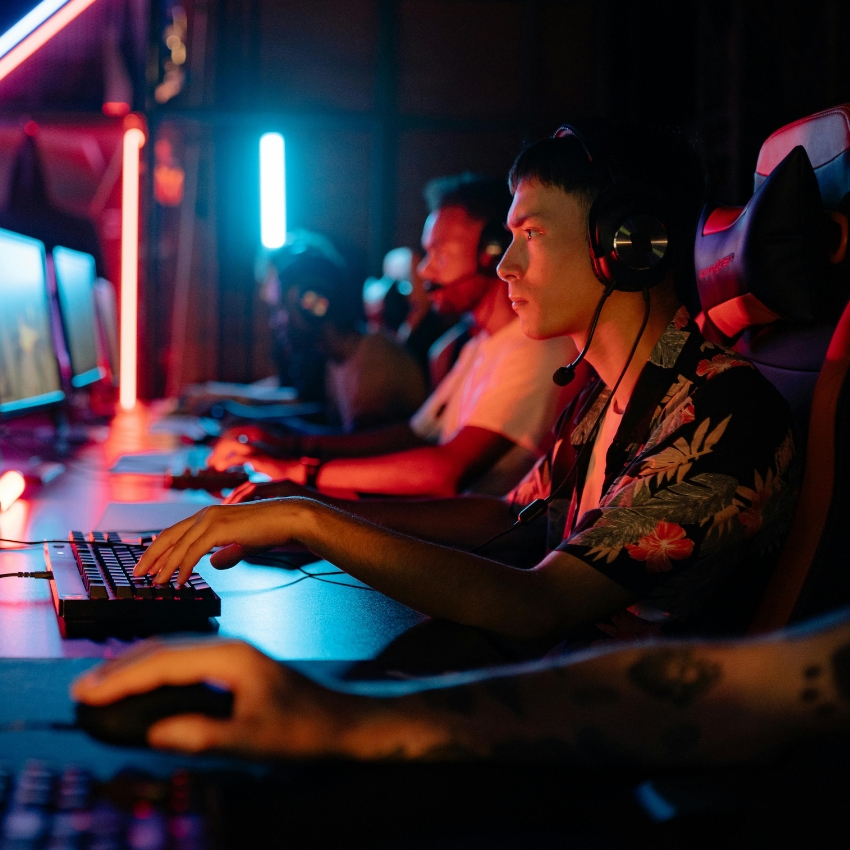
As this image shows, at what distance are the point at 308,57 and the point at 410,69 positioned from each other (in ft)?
1.81

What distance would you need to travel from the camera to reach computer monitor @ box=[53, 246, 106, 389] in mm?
2215

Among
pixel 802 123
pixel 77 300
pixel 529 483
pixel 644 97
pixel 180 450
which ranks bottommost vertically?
pixel 180 450

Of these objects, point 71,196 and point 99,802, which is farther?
point 71,196

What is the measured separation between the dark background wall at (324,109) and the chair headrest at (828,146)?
3.92 m

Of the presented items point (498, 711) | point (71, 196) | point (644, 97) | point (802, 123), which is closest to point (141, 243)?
point (71, 196)

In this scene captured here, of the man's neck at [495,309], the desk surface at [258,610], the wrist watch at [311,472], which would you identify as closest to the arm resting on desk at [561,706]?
the desk surface at [258,610]

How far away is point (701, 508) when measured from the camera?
88cm

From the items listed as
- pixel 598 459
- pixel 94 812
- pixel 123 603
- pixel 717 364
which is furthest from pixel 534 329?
pixel 94 812

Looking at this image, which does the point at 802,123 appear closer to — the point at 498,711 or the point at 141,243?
the point at 498,711

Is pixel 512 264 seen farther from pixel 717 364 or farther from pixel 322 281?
pixel 322 281

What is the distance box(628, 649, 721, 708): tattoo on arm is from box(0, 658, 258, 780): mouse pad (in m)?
0.23

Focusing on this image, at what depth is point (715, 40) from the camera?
3.74 m

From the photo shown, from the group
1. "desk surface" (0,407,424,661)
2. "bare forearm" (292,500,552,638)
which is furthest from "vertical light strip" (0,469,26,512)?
"bare forearm" (292,500,552,638)

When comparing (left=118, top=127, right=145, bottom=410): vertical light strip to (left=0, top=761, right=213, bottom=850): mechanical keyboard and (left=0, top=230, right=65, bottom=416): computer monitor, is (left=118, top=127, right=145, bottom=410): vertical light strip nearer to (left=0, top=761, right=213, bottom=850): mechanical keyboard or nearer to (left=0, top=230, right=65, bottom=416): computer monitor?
(left=0, top=230, right=65, bottom=416): computer monitor
